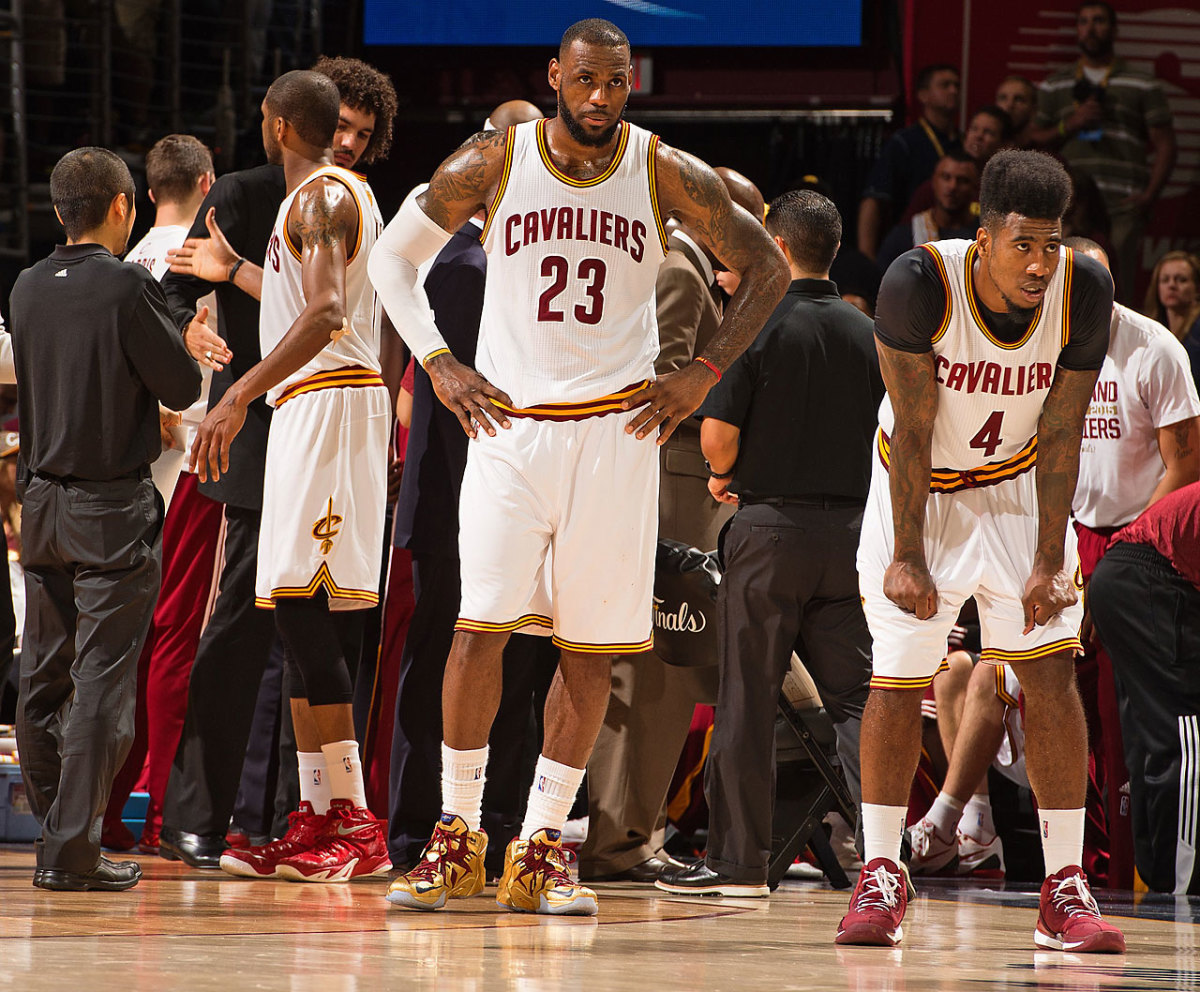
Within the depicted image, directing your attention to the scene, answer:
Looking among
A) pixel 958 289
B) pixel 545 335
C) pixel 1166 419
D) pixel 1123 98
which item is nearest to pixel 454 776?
pixel 545 335

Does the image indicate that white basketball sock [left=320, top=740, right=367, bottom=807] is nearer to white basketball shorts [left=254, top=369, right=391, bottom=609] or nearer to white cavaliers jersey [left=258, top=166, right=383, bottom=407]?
white basketball shorts [left=254, top=369, right=391, bottom=609]

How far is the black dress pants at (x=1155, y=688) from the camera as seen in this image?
5824mm

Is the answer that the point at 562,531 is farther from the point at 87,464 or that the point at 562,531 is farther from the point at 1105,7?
the point at 1105,7

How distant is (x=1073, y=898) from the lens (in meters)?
3.94

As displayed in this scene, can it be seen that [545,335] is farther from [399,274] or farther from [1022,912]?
[1022,912]

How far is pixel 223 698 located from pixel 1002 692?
9.54 ft

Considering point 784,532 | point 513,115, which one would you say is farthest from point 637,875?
point 513,115

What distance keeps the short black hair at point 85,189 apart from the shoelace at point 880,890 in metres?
2.87

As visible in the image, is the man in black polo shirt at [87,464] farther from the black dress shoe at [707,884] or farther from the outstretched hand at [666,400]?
the black dress shoe at [707,884]

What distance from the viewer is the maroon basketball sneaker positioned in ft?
12.5

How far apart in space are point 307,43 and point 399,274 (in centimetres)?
729

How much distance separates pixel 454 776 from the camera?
165 inches

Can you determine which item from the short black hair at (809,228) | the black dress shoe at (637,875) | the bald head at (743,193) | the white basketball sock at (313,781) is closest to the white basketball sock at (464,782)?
the white basketball sock at (313,781)

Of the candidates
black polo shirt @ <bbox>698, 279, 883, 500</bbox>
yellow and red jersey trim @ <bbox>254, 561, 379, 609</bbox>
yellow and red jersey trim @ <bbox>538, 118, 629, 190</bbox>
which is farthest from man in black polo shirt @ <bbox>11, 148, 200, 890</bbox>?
black polo shirt @ <bbox>698, 279, 883, 500</bbox>
